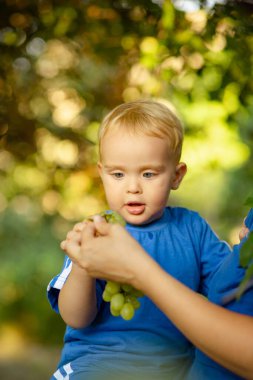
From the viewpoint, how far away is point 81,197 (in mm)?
4863

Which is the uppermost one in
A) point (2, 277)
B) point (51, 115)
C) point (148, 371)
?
point (148, 371)

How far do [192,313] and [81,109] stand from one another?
12.2 ft

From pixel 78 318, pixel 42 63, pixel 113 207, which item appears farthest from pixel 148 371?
pixel 42 63

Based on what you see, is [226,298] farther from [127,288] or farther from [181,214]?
[181,214]

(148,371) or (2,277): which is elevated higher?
(148,371)

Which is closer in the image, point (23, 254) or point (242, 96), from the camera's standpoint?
point (242, 96)

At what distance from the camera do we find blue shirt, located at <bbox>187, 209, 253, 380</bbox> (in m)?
1.50

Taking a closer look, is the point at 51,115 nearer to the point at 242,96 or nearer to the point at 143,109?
the point at 242,96

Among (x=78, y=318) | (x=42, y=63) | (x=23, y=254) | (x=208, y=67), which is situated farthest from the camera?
(x=23, y=254)

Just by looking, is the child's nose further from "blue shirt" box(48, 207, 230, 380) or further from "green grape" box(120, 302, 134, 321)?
"green grape" box(120, 302, 134, 321)

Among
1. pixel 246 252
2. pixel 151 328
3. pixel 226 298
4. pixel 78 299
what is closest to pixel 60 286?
pixel 78 299

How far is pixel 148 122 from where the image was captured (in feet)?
6.05

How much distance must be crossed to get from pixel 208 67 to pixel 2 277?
132 inches

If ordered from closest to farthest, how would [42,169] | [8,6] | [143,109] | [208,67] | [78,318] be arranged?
[78,318] < [143,109] < [208,67] < [8,6] < [42,169]
